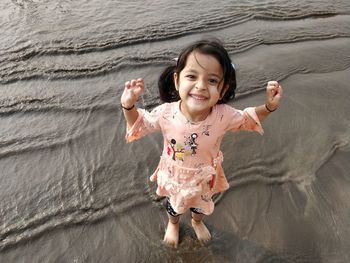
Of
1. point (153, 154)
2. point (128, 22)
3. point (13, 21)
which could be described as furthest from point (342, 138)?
point (13, 21)

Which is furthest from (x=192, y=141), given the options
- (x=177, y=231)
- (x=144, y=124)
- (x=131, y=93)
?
(x=177, y=231)

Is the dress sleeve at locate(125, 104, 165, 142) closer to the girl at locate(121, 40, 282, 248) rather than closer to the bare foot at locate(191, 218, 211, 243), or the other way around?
the girl at locate(121, 40, 282, 248)

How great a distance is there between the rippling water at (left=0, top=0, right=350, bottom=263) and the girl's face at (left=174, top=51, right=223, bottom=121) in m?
1.24

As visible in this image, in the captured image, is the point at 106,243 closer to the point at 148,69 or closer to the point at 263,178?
A: the point at 263,178

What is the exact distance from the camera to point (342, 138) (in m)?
3.73

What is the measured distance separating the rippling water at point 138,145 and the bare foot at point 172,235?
0.06 m

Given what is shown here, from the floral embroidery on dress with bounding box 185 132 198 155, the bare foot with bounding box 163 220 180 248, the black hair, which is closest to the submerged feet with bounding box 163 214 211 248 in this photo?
the bare foot with bounding box 163 220 180 248

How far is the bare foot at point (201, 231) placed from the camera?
2.79 metres

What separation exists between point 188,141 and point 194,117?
0.15 metres

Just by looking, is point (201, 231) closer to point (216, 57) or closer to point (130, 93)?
point (130, 93)

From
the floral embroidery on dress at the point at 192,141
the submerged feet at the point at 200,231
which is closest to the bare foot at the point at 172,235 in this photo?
the submerged feet at the point at 200,231

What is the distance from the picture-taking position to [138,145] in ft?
11.7

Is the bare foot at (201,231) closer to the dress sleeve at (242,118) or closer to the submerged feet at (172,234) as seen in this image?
the submerged feet at (172,234)

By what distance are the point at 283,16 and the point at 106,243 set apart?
5.15m
